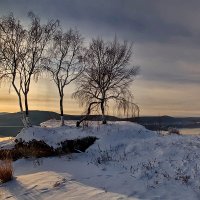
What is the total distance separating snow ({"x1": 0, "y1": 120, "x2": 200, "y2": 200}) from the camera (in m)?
10.5

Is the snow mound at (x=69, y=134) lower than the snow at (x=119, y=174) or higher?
higher

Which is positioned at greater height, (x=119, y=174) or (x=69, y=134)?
(x=69, y=134)

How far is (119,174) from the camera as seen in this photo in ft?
40.9

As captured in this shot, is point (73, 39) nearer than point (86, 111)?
No

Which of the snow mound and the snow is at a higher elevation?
the snow mound

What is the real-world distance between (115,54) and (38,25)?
738 cm

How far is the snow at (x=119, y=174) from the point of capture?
1046 centimetres

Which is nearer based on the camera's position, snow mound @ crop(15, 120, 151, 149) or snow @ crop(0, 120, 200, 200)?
snow @ crop(0, 120, 200, 200)

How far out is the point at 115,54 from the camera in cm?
3562

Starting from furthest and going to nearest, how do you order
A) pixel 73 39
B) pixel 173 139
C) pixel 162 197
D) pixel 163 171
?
pixel 73 39
pixel 173 139
pixel 163 171
pixel 162 197

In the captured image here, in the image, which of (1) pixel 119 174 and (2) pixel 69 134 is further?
(2) pixel 69 134

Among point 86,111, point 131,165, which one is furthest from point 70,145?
point 86,111

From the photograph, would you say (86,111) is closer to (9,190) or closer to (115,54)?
(115,54)

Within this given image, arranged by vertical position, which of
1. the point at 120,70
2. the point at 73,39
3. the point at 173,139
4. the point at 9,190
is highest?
the point at 73,39
